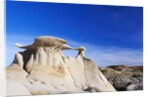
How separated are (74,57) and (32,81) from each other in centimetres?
40

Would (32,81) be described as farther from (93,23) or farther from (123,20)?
(123,20)

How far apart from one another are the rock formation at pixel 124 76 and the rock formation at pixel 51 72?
52 millimetres

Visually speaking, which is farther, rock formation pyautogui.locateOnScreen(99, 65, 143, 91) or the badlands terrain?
rock formation pyautogui.locateOnScreen(99, 65, 143, 91)

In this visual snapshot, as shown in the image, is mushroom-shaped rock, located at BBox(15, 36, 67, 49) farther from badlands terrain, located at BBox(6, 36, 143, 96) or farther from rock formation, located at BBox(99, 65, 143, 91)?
rock formation, located at BBox(99, 65, 143, 91)

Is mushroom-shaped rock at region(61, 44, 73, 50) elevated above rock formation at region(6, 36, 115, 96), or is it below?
above

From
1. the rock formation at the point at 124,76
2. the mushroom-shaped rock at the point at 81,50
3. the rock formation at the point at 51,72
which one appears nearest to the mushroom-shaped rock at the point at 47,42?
the rock formation at the point at 51,72

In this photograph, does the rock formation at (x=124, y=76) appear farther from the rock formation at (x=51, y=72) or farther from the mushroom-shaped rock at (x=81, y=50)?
the mushroom-shaped rock at (x=81, y=50)

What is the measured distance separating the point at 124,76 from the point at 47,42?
739 mm

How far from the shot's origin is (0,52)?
244cm

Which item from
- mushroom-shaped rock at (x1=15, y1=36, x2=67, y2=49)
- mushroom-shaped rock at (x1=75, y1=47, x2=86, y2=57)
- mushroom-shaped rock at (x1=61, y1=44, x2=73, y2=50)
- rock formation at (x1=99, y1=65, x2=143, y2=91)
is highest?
mushroom-shaped rock at (x1=15, y1=36, x2=67, y2=49)

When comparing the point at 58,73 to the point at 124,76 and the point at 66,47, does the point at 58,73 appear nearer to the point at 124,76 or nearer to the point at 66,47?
the point at 66,47

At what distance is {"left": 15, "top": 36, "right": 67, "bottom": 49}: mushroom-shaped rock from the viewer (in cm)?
251

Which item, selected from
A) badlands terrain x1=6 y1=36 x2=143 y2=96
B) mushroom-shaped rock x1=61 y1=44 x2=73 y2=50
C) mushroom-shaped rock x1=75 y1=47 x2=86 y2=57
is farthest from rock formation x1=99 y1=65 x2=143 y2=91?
mushroom-shaped rock x1=61 y1=44 x2=73 y2=50

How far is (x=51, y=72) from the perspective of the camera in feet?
8.34
